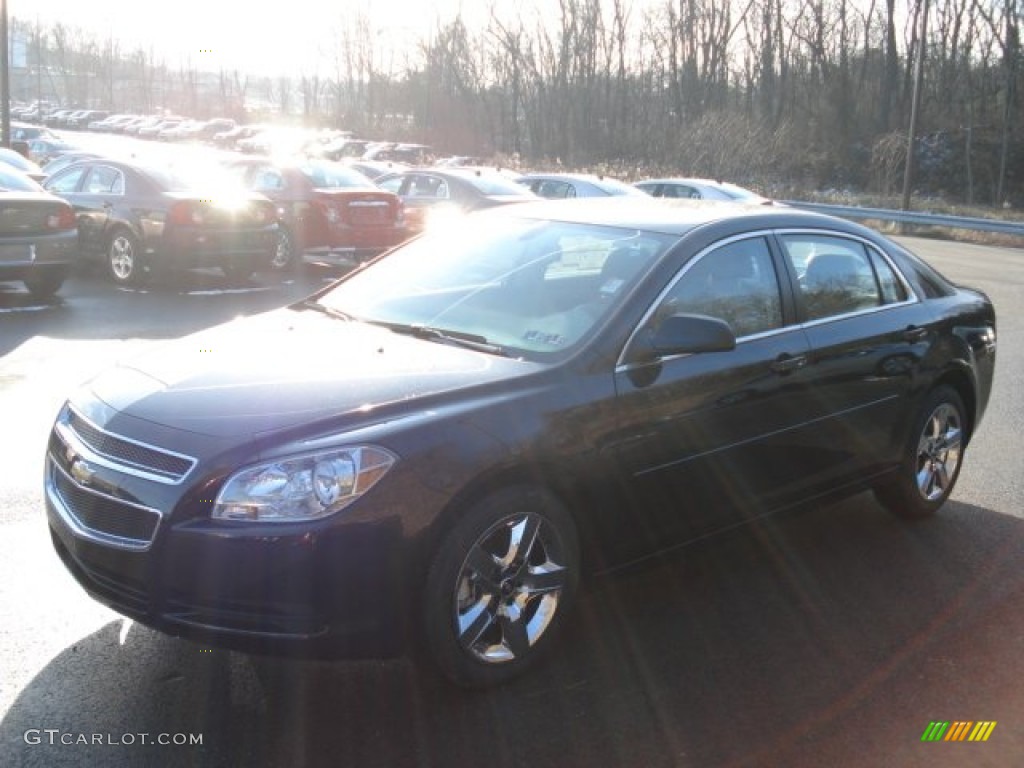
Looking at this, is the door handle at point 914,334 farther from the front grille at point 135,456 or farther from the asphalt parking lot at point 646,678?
the front grille at point 135,456

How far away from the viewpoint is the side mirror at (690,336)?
3.83 meters

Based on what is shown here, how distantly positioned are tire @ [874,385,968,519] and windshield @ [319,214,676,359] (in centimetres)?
194

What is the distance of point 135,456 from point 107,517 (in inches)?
8.7

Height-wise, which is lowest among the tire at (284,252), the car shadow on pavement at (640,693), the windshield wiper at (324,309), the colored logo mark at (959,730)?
the colored logo mark at (959,730)

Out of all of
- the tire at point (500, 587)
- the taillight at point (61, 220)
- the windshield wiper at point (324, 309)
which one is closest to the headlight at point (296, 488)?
the tire at point (500, 587)

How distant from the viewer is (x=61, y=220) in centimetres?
1044

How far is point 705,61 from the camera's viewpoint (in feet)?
194

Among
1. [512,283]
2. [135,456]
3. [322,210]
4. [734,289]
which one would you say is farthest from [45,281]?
[734,289]

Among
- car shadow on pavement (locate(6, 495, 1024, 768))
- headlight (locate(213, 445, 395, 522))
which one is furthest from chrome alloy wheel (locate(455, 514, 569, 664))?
headlight (locate(213, 445, 395, 522))

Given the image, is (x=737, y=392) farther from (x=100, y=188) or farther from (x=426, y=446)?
(x=100, y=188)

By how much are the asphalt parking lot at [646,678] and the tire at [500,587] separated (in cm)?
13

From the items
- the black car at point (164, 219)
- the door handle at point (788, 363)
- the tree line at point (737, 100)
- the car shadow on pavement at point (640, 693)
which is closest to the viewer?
the car shadow on pavement at point (640, 693)

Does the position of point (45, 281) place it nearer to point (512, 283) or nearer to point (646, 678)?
point (512, 283)

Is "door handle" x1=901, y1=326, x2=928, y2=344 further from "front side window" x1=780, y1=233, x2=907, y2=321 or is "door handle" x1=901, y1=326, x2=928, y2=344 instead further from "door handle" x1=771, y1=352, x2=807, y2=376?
"door handle" x1=771, y1=352, x2=807, y2=376
